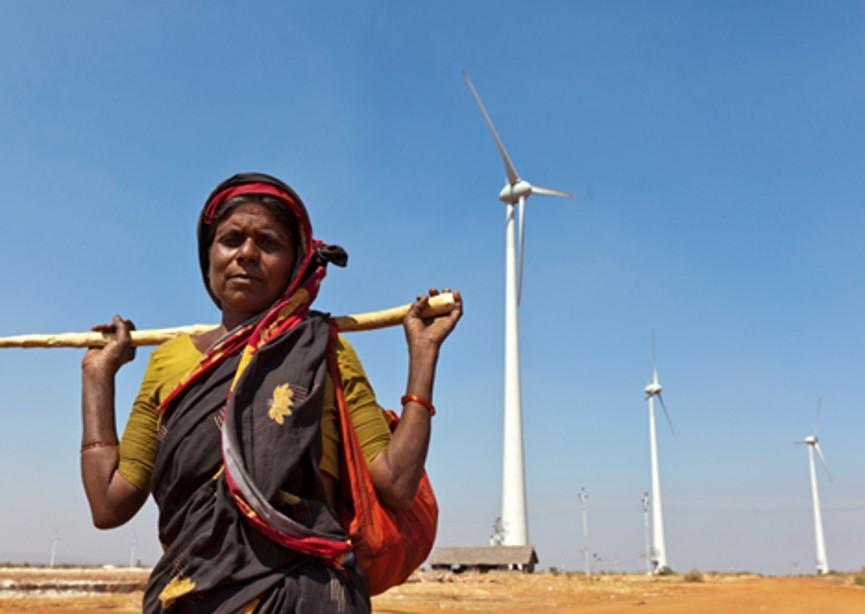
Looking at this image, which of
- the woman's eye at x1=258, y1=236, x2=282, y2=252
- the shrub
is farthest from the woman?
the shrub

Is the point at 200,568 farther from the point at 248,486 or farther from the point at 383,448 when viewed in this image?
the point at 383,448

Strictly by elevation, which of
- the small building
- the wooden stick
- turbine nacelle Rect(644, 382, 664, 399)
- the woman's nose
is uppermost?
turbine nacelle Rect(644, 382, 664, 399)

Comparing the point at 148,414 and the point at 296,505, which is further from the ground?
the point at 148,414

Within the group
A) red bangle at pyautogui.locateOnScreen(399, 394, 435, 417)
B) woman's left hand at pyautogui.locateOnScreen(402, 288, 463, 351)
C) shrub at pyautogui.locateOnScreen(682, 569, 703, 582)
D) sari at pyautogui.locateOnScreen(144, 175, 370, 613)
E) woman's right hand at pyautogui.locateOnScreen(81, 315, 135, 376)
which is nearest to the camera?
sari at pyautogui.locateOnScreen(144, 175, 370, 613)

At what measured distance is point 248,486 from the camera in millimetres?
1953

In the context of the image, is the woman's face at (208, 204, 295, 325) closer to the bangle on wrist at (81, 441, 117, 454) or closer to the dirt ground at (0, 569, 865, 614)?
the bangle on wrist at (81, 441, 117, 454)

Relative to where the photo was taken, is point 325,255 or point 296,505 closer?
point 296,505

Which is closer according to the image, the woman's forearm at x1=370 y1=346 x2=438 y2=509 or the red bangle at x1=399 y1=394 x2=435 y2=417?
the woman's forearm at x1=370 y1=346 x2=438 y2=509

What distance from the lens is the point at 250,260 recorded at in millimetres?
2365

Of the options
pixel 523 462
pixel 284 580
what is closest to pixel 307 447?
pixel 284 580

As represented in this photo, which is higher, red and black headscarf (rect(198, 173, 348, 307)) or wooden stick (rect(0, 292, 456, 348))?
red and black headscarf (rect(198, 173, 348, 307))

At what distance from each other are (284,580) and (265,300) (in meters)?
0.81

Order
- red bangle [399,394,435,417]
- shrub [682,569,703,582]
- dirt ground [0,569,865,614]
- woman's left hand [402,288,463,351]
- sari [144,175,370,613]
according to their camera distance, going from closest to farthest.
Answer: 1. sari [144,175,370,613]
2. red bangle [399,394,435,417]
3. woman's left hand [402,288,463,351]
4. dirt ground [0,569,865,614]
5. shrub [682,569,703,582]

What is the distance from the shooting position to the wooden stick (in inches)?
99.5
